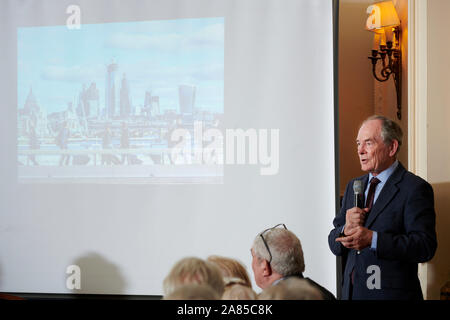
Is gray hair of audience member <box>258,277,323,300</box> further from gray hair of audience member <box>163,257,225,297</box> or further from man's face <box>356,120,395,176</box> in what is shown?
man's face <box>356,120,395,176</box>

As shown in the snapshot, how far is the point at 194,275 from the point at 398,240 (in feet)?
4.90

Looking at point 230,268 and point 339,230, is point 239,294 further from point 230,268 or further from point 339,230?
point 339,230

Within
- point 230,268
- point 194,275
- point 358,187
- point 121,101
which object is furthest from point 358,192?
point 121,101

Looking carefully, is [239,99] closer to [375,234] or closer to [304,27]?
[304,27]

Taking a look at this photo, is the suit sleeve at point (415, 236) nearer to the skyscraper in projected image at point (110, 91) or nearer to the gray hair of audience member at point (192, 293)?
the gray hair of audience member at point (192, 293)

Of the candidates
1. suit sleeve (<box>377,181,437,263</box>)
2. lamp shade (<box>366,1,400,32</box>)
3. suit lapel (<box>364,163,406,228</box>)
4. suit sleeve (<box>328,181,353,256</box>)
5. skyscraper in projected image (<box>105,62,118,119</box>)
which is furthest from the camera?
skyscraper in projected image (<box>105,62,118,119</box>)

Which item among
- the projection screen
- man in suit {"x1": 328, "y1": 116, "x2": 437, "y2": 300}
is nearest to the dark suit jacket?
man in suit {"x1": 328, "y1": 116, "x2": 437, "y2": 300}

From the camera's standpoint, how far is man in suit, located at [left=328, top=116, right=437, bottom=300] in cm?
227

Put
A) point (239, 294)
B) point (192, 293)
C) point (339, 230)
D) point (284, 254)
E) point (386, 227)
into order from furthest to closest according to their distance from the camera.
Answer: point (339, 230), point (386, 227), point (284, 254), point (239, 294), point (192, 293)

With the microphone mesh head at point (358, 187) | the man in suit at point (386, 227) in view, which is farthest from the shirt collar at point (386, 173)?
the microphone mesh head at point (358, 187)

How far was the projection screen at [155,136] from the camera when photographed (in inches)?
140

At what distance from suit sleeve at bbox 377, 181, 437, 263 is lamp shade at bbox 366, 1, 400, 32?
1602mm

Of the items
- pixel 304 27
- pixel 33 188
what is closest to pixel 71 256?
pixel 33 188

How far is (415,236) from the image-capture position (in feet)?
7.40
